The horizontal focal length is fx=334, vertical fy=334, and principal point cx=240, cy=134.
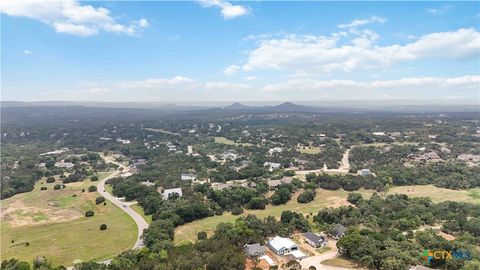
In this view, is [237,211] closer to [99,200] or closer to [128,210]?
[128,210]

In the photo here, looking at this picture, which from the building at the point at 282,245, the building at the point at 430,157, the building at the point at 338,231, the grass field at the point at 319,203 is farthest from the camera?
the building at the point at 430,157

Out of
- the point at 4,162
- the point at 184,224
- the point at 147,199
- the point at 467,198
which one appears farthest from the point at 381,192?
the point at 4,162

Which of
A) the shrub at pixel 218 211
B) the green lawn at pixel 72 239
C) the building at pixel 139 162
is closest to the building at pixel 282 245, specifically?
the shrub at pixel 218 211

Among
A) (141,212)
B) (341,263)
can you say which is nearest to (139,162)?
(141,212)

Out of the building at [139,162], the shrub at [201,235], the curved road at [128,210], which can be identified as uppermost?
the shrub at [201,235]

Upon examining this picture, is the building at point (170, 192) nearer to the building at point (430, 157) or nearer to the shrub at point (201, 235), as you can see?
the shrub at point (201, 235)

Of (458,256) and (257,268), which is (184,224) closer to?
(257,268)

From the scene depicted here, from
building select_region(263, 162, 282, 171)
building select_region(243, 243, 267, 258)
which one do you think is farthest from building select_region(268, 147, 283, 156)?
building select_region(243, 243, 267, 258)
